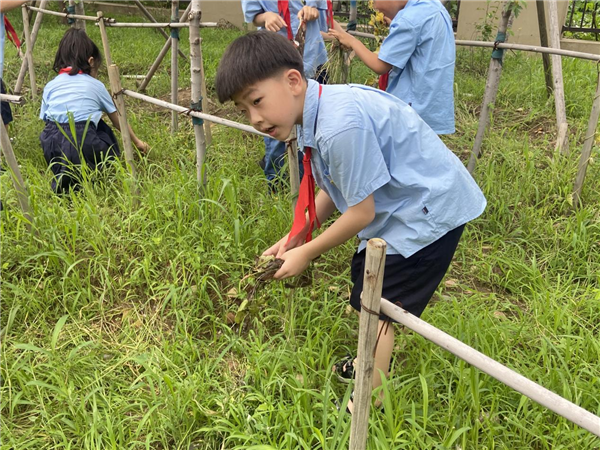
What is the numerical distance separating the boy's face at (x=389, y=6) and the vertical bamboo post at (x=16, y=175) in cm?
195

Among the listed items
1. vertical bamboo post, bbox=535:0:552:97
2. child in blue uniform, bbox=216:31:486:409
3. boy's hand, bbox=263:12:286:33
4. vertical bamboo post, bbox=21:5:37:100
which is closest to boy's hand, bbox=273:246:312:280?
child in blue uniform, bbox=216:31:486:409

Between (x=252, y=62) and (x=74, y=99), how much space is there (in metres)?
2.30

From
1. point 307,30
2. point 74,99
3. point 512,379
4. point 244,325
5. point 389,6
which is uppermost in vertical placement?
point 389,6

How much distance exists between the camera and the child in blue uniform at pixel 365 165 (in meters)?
1.36

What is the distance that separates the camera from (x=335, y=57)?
2.46 metres

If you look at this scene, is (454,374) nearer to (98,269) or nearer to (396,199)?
(396,199)

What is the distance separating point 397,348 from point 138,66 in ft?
16.4

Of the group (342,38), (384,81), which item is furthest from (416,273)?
(384,81)

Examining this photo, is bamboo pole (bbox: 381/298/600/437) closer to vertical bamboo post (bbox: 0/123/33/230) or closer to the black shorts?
the black shorts

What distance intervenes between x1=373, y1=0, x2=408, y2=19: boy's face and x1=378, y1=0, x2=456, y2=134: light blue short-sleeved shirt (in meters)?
0.06

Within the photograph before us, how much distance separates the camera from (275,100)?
4.59ft

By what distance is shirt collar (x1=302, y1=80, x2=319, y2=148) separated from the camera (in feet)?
4.60

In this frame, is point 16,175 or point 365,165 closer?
point 365,165

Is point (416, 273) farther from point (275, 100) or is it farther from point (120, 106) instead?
point (120, 106)
